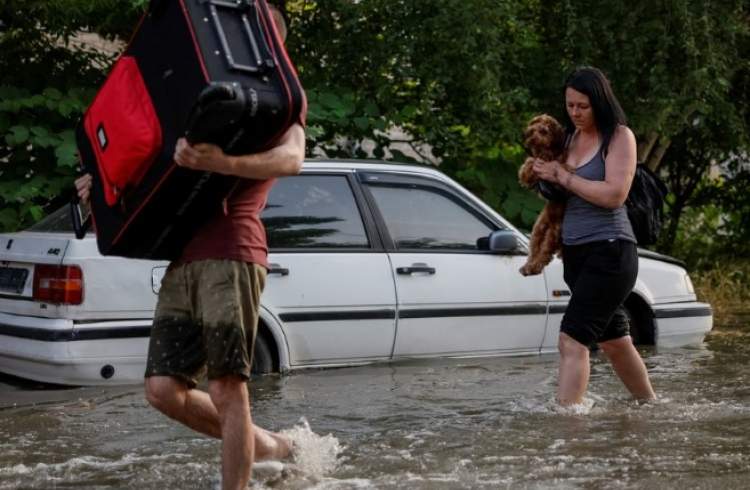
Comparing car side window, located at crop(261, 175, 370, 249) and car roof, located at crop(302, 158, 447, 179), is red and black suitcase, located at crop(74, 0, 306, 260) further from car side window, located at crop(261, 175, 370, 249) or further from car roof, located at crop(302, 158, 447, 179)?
car roof, located at crop(302, 158, 447, 179)

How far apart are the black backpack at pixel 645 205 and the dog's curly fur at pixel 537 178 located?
1.19ft

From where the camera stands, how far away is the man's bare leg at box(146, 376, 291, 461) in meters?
4.88

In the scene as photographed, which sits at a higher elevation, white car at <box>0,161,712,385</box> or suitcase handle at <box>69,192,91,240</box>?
suitcase handle at <box>69,192,91,240</box>

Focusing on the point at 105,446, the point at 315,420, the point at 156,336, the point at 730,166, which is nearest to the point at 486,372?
the point at 315,420

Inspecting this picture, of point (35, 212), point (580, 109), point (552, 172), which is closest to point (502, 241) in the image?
point (552, 172)

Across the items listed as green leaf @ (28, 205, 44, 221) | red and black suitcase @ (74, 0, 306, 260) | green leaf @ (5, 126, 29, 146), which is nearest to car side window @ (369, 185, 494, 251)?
green leaf @ (28, 205, 44, 221)

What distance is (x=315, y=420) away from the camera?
6.77m

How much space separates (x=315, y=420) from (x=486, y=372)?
182 cm

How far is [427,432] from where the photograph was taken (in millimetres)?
6379

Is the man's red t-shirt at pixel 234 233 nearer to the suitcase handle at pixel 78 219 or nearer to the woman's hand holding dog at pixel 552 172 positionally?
the suitcase handle at pixel 78 219

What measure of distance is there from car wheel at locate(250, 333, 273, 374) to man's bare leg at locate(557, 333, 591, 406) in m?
1.99

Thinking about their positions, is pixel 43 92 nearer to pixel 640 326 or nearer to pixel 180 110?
pixel 640 326

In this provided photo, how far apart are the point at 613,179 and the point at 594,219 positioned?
245mm

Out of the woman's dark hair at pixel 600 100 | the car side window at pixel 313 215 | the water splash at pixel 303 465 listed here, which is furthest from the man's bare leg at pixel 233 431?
the car side window at pixel 313 215
